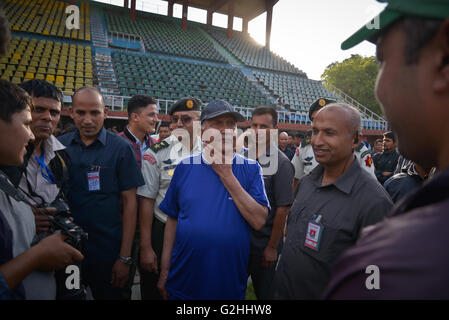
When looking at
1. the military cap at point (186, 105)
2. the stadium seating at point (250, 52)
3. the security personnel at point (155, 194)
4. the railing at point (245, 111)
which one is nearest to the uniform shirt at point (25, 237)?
the security personnel at point (155, 194)

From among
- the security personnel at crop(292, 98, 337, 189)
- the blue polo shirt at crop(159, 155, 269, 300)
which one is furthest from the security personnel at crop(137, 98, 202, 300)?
the security personnel at crop(292, 98, 337, 189)

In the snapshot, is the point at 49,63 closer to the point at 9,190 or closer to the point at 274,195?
the point at 274,195

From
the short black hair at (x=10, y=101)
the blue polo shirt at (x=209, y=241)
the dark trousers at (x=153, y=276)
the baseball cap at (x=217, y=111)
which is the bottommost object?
the dark trousers at (x=153, y=276)

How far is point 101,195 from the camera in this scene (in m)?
2.20

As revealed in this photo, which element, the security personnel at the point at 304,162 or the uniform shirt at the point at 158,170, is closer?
the uniform shirt at the point at 158,170

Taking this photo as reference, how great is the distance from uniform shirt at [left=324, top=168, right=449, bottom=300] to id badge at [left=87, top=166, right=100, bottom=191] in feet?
6.93

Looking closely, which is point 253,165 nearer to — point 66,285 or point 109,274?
point 66,285

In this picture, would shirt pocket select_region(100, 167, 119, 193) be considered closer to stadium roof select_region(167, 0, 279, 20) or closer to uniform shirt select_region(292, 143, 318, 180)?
uniform shirt select_region(292, 143, 318, 180)

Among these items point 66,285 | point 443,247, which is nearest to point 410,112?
point 443,247

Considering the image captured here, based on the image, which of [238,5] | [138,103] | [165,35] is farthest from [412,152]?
[238,5]

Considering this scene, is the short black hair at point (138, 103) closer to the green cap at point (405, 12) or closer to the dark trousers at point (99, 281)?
the dark trousers at point (99, 281)

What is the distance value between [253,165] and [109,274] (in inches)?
62.9

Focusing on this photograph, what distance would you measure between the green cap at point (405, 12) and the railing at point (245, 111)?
10999mm

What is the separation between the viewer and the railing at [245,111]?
10.8 meters
